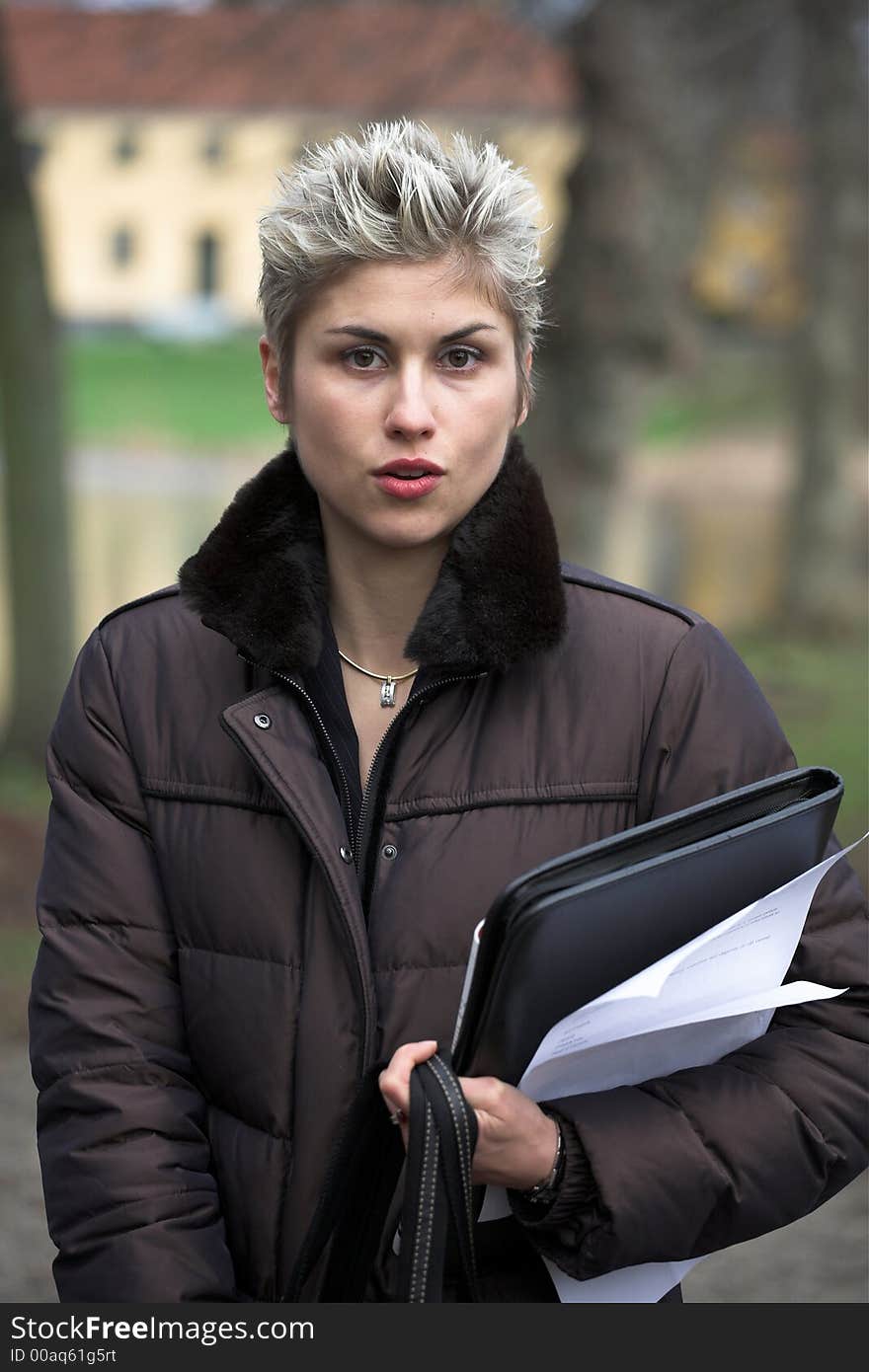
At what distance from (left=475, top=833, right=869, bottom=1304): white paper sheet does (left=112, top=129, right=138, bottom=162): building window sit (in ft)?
182

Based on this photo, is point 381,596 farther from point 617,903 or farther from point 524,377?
point 617,903

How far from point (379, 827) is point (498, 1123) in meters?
0.40

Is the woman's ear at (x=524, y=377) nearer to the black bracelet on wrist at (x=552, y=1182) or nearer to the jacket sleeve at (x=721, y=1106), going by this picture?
the jacket sleeve at (x=721, y=1106)

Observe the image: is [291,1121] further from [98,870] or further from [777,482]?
[777,482]

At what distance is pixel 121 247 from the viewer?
58344 millimetres

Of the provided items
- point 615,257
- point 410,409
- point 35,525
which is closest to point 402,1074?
point 410,409

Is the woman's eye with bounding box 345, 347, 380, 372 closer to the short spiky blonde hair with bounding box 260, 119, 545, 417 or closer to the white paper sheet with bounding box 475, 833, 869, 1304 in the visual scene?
the short spiky blonde hair with bounding box 260, 119, 545, 417

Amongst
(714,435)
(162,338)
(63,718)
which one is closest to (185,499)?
(714,435)

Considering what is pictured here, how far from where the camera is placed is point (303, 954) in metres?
2.03

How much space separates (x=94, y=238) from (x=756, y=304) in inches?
1113

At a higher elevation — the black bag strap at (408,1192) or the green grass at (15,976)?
the black bag strap at (408,1192)

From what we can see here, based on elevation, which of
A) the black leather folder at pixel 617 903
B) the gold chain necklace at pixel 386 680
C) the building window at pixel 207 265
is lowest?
the black leather folder at pixel 617 903

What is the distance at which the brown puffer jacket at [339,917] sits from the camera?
198 centimetres

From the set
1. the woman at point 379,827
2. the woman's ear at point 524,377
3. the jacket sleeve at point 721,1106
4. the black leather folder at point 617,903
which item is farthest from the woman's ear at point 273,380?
the black leather folder at point 617,903
